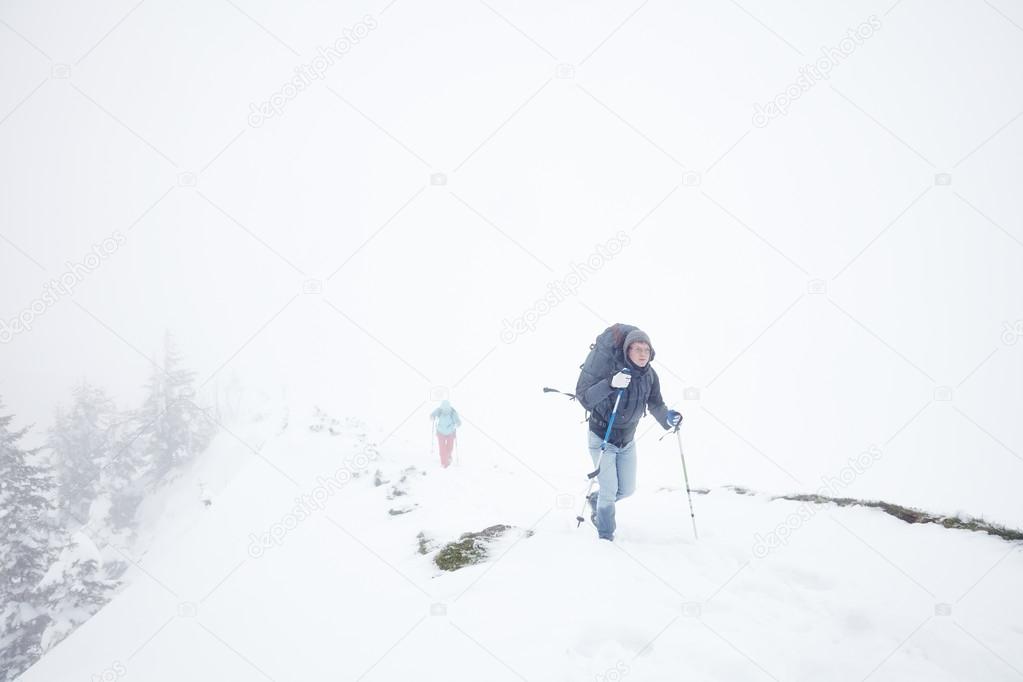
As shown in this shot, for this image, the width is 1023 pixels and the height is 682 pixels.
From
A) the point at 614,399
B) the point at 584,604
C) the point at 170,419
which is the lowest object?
the point at 170,419

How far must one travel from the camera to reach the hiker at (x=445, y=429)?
15445mm

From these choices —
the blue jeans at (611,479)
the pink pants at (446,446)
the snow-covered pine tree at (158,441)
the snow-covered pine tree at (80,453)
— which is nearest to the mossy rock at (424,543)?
the blue jeans at (611,479)

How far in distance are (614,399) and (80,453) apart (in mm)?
44366

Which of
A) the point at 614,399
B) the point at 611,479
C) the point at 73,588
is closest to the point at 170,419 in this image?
the point at 73,588

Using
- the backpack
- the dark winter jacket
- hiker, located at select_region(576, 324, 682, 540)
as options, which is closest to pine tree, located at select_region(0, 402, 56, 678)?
hiker, located at select_region(576, 324, 682, 540)

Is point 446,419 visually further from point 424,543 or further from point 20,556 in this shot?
point 20,556

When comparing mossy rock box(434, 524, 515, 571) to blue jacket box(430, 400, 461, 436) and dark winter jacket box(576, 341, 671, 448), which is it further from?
blue jacket box(430, 400, 461, 436)

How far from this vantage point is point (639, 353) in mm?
6551

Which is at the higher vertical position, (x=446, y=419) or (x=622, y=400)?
(x=622, y=400)

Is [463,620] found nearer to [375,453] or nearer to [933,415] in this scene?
[375,453]

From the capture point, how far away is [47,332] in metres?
121

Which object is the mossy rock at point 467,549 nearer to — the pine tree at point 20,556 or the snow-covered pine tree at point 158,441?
the pine tree at point 20,556

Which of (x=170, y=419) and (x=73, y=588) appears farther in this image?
(x=170, y=419)

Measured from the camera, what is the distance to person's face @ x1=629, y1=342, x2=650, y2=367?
21.5 feet
